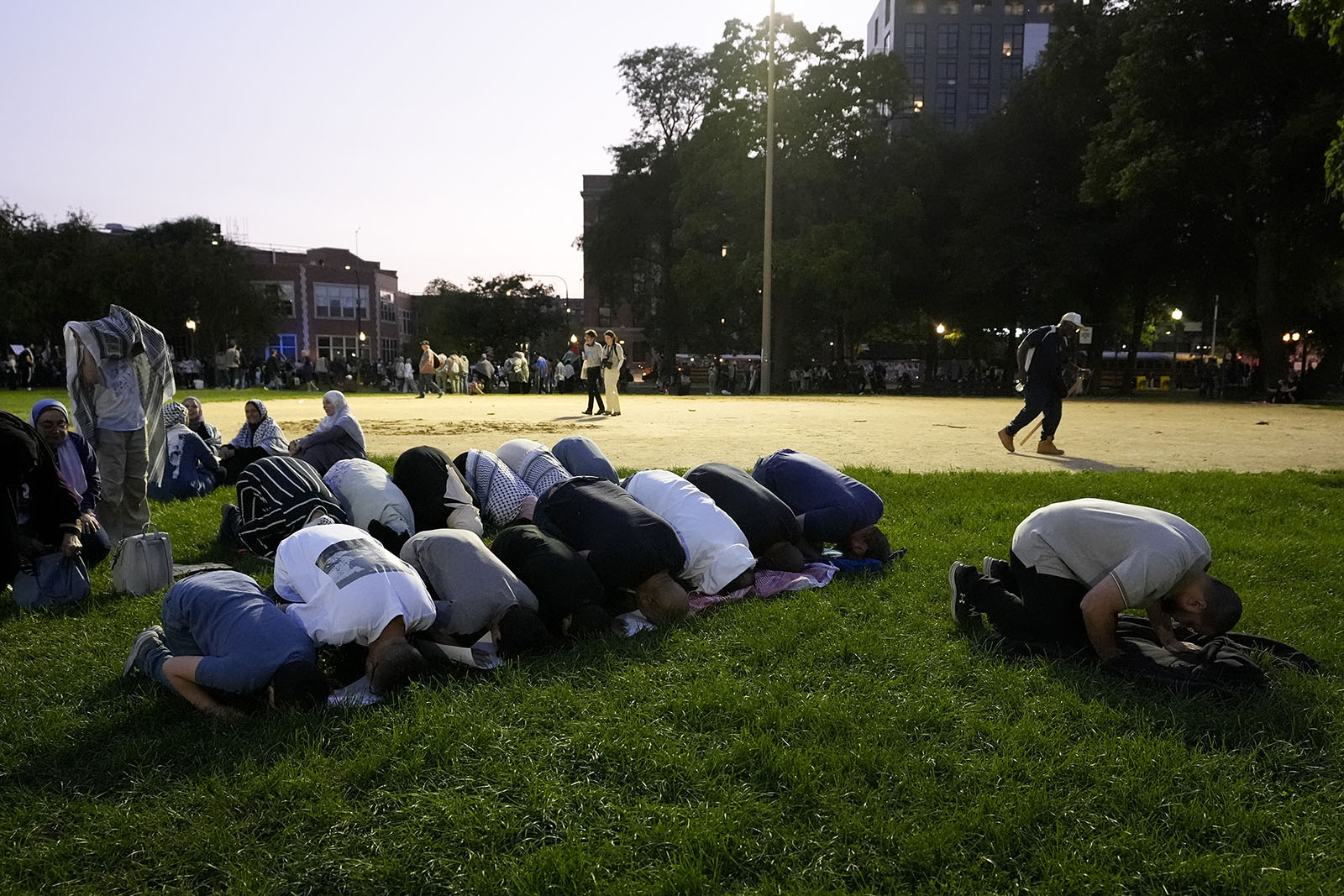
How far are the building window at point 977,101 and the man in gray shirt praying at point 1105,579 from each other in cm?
10676

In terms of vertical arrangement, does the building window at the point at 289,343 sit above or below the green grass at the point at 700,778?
above

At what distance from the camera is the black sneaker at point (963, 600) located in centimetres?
457

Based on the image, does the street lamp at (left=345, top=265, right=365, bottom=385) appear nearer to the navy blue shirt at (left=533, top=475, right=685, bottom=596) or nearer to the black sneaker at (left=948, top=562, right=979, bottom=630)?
the navy blue shirt at (left=533, top=475, right=685, bottom=596)

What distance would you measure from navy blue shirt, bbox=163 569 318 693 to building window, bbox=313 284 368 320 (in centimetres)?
7342

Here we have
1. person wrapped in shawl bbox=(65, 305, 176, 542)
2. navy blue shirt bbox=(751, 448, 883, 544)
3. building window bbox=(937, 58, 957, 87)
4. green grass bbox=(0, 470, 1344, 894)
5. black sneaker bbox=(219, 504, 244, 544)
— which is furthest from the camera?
building window bbox=(937, 58, 957, 87)

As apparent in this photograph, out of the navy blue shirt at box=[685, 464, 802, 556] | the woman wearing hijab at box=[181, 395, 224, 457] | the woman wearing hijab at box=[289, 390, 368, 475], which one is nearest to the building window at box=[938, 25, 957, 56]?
the woman wearing hijab at box=[181, 395, 224, 457]

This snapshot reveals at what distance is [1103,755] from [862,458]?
26.6ft

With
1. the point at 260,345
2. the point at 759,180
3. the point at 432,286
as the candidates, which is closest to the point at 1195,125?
the point at 759,180

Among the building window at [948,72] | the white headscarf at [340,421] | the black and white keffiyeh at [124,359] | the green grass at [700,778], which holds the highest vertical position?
the building window at [948,72]

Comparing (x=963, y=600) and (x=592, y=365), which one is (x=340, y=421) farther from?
(x=592, y=365)

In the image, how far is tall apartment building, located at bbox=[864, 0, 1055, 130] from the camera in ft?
324

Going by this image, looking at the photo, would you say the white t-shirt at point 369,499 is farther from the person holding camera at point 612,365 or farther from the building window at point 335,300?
the building window at point 335,300

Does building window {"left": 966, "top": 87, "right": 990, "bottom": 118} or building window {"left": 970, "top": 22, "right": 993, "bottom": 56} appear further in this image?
building window {"left": 966, "top": 87, "right": 990, "bottom": 118}

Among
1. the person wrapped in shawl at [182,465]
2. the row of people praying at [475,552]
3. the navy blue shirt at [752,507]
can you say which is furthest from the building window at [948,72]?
the navy blue shirt at [752,507]
